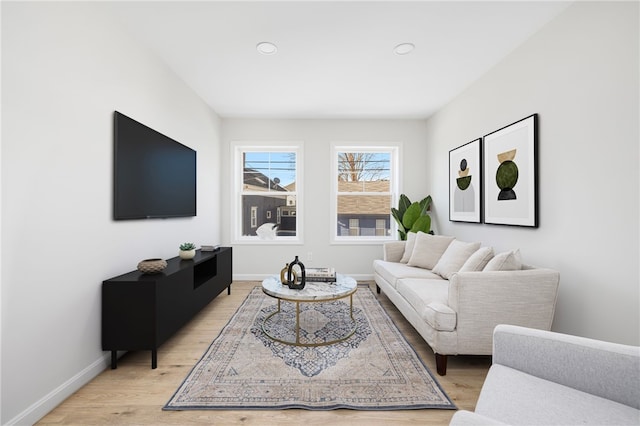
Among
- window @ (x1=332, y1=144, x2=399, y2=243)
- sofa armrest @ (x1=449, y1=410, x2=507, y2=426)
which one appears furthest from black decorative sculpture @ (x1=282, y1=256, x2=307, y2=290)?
window @ (x1=332, y1=144, x2=399, y2=243)

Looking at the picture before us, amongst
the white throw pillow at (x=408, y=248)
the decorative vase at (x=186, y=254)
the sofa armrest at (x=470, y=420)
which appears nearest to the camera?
the sofa armrest at (x=470, y=420)

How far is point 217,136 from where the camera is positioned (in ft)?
14.3

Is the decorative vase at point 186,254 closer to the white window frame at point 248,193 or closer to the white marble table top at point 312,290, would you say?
the white marble table top at point 312,290

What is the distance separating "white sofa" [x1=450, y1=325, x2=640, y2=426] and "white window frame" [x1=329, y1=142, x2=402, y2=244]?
338 cm

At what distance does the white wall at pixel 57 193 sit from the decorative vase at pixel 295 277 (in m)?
1.29

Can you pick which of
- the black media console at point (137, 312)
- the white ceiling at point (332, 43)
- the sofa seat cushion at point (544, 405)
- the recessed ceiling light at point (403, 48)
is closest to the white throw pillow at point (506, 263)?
the sofa seat cushion at point (544, 405)

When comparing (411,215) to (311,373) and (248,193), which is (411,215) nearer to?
(248,193)

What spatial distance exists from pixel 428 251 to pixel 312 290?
1.62m

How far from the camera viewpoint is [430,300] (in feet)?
7.19

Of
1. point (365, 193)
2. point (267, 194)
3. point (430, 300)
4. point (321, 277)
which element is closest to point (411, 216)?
point (365, 193)

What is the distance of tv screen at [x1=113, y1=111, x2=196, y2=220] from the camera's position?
7.11 ft

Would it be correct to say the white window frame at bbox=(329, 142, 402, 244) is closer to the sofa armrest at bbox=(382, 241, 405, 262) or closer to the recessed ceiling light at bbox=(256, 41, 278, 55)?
the sofa armrest at bbox=(382, 241, 405, 262)

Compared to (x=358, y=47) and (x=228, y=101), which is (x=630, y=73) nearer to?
(x=358, y=47)

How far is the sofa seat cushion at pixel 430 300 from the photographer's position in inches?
77.6
